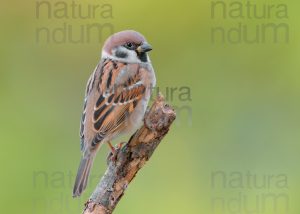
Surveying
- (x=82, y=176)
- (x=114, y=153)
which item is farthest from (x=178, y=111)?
(x=114, y=153)

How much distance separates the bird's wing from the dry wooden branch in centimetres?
68

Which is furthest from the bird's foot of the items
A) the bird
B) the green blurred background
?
the green blurred background

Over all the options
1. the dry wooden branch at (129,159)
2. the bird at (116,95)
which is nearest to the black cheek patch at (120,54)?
the bird at (116,95)

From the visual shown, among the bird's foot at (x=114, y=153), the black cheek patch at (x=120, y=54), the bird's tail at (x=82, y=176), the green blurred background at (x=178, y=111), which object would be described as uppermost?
the black cheek patch at (x=120, y=54)

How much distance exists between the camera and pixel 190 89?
10.0 meters

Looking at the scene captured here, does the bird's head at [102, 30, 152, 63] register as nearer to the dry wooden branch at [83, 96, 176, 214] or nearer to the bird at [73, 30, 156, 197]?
the bird at [73, 30, 156, 197]

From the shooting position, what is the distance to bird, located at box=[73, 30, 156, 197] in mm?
7023

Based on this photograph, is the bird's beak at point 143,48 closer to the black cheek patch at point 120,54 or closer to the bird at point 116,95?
the bird at point 116,95

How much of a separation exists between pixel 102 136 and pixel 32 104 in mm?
3420

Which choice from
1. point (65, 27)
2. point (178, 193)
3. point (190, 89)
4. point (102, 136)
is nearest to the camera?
point (102, 136)

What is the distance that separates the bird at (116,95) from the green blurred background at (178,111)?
5.43 feet

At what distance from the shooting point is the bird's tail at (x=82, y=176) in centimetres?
661

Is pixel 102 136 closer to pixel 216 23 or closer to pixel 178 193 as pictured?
pixel 178 193

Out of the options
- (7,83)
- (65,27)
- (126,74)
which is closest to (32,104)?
(7,83)
